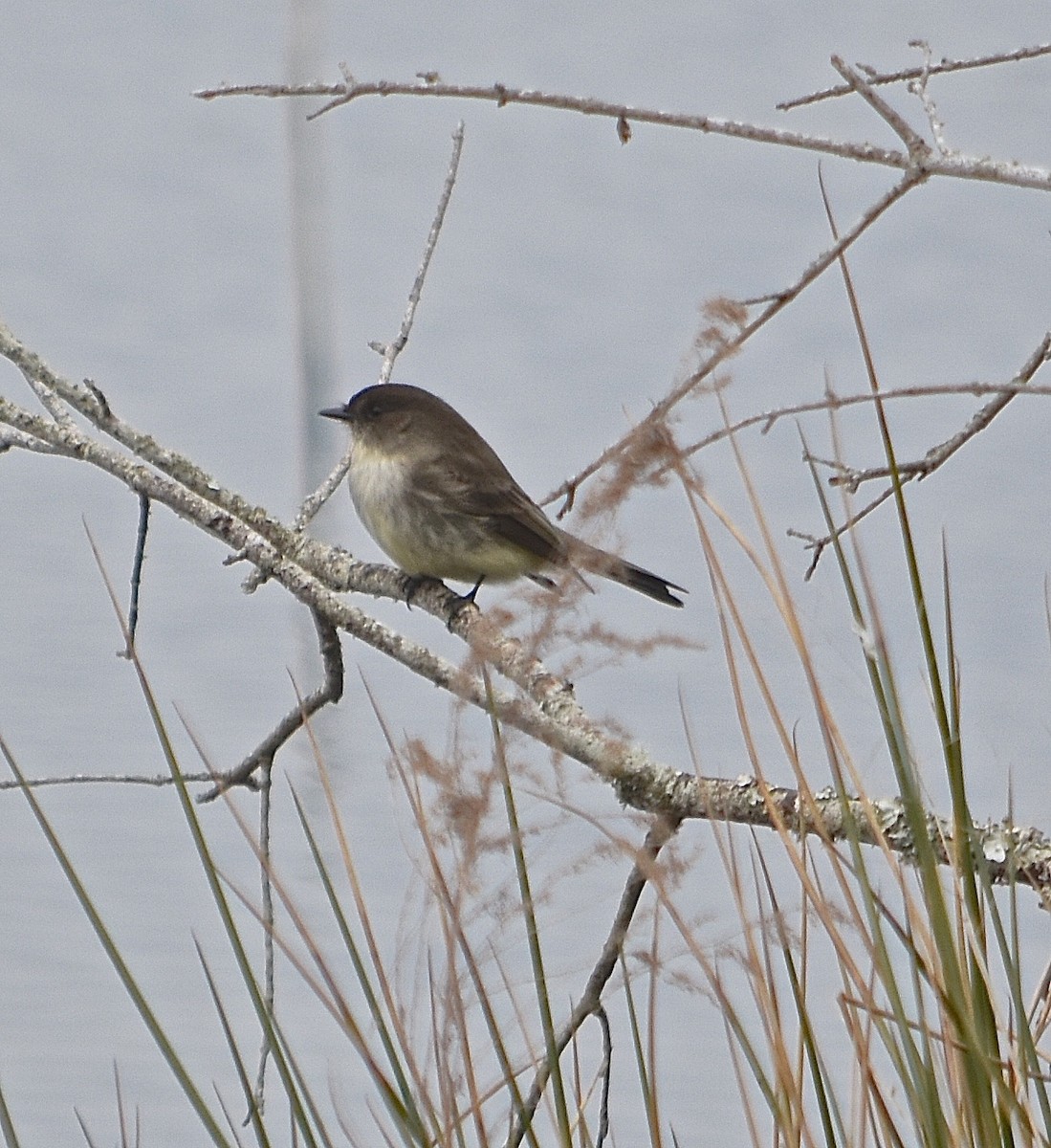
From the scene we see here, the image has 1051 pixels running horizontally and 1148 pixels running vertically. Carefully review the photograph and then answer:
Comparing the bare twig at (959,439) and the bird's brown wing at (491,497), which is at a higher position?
the bird's brown wing at (491,497)

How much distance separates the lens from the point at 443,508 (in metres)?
2.66

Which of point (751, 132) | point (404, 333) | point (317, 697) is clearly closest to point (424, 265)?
point (404, 333)

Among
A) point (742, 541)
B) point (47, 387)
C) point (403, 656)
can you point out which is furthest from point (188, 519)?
point (742, 541)

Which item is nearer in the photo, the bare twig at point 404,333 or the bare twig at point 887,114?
the bare twig at point 887,114

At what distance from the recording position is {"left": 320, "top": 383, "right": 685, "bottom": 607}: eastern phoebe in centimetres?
263

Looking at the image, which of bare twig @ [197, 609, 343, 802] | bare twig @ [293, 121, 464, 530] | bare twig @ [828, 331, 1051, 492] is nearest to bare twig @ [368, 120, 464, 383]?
bare twig @ [293, 121, 464, 530]

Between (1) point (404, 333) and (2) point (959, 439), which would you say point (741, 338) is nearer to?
(2) point (959, 439)

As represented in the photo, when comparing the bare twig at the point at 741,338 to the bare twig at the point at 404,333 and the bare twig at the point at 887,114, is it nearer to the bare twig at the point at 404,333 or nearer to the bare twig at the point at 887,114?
the bare twig at the point at 887,114

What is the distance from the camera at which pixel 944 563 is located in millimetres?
1056

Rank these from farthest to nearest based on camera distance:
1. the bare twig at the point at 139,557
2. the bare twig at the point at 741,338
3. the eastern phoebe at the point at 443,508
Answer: the eastern phoebe at the point at 443,508 < the bare twig at the point at 139,557 < the bare twig at the point at 741,338

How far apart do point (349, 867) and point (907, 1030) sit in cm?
38

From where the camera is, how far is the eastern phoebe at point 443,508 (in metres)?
2.63

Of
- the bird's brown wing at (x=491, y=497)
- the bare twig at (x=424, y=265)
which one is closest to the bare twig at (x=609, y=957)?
the bare twig at (x=424, y=265)

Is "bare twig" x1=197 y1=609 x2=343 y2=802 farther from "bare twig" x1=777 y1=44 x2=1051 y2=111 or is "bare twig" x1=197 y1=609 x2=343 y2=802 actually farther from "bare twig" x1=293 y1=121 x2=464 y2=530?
"bare twig" x1=777 y1=44 x2=1051 y2=111
